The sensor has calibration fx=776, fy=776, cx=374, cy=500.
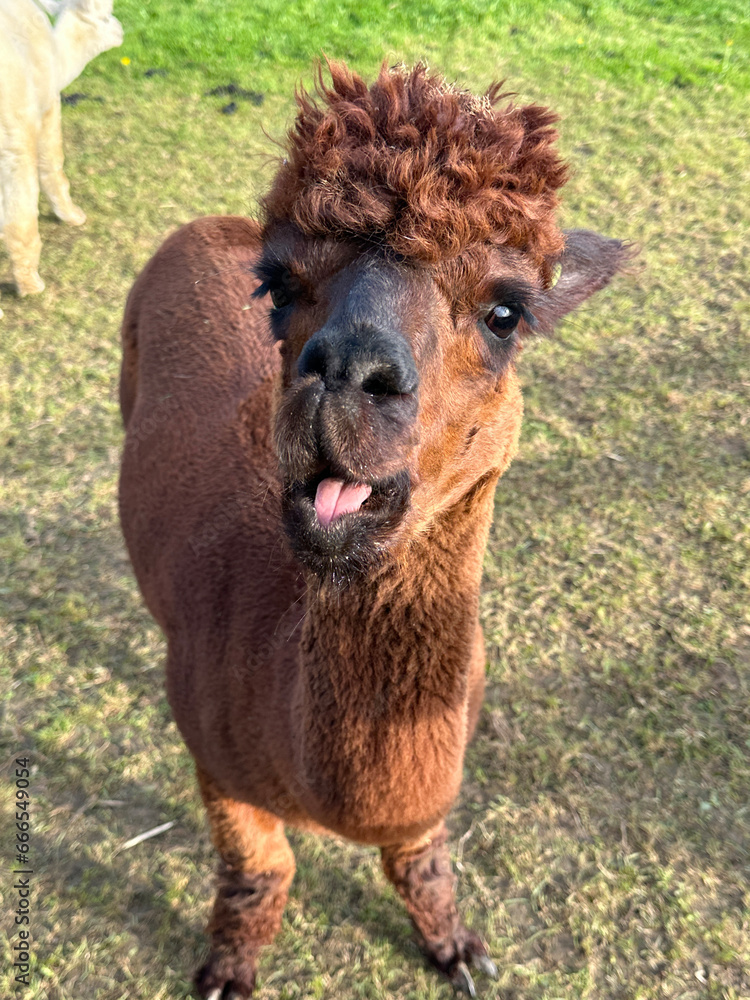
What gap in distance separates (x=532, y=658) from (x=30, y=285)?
4088 millimetres

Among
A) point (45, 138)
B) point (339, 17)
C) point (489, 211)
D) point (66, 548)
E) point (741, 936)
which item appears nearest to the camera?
point (489, 211)

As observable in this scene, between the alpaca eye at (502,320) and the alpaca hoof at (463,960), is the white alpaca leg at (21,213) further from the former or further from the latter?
the alpaca hoof at (463,960)

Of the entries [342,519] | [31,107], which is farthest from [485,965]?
[31,107]

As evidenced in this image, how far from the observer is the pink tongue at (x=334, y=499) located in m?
1.37

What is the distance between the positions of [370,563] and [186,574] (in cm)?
104

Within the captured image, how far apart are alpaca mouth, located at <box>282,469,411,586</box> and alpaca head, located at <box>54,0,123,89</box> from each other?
525 cm

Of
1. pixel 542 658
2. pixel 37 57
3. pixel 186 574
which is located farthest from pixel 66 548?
pixel 37 57

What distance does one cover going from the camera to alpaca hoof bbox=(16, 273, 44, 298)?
5145mm

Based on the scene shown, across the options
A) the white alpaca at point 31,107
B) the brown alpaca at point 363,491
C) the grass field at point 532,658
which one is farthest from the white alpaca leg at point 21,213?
the brown alpaca at point 363,491

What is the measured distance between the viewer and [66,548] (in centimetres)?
377

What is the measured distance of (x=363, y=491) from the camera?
139cm

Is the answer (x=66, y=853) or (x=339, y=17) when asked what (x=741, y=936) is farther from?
(x=339, y=17)

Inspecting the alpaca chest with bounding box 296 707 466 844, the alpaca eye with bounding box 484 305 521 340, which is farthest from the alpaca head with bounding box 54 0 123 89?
the alpaca chest with bounding box 296 707 466 844

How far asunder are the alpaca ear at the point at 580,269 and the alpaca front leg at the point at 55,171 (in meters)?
4.70
